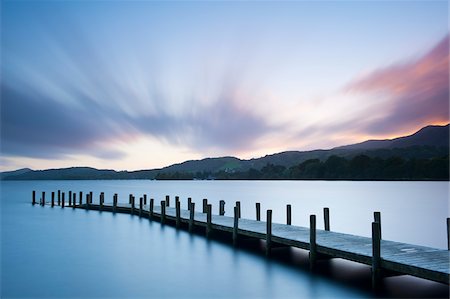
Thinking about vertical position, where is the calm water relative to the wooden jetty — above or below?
below

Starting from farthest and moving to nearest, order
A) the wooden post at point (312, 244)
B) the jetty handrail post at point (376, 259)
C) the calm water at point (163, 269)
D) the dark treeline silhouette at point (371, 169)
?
the dark treeline silhouette at point (371, 169)
the wooden post at point (312, 244)
the calm water at point (163, 269)
the jetty handrail post at point (376, 259)

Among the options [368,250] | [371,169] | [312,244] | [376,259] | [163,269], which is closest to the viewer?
[376,259]

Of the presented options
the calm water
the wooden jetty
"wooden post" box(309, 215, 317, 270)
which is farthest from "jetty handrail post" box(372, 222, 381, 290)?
"wooden post" box(309, 215, 317, 270)

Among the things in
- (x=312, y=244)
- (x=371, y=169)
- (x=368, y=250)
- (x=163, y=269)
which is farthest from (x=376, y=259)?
(x=371, y=169)

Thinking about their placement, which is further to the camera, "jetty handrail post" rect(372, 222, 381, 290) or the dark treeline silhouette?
the dark treeline silhouette

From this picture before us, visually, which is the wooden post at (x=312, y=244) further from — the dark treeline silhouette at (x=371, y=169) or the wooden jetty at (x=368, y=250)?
→ the dark treeline silhouette at (x=371, y=169)

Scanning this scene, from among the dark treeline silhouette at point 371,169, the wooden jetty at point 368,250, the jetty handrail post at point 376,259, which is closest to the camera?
the wooden jetty at point 368,250

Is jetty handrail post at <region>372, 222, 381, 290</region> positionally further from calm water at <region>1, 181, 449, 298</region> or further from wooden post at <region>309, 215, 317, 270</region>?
wooden post at <region>309, 215, 317, 270</region>

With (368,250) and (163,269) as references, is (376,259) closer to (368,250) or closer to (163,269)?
(368,250)

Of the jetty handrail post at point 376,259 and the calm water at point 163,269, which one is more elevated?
the jetty handrail post at point 376,259

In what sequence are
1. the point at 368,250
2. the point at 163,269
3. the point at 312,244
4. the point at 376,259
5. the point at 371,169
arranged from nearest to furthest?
the point at 376,259, the point at 368,250, the point at 312,244, the point at 163,269, the point at 371,169

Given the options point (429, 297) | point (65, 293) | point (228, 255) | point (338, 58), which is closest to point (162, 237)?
point (228, 255)

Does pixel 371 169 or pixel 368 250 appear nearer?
pixel 368 250

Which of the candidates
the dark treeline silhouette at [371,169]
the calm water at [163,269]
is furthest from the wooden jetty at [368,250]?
the dark treeline silhouette at [371,169]
